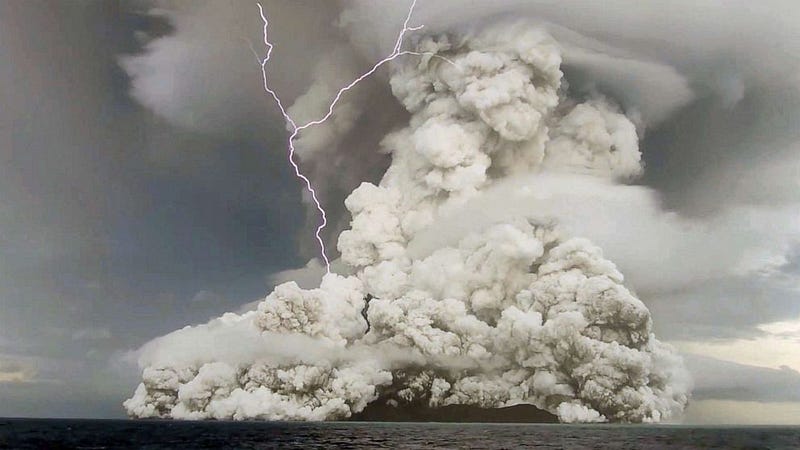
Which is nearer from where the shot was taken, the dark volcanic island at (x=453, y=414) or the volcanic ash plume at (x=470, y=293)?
the volcanic ash plume at (x=470, y=293)

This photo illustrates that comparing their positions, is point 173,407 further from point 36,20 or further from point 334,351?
point 36,20

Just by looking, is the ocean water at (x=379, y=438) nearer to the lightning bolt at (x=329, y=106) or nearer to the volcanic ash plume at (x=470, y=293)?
the volcanic ash plume at (x=470, y=293)

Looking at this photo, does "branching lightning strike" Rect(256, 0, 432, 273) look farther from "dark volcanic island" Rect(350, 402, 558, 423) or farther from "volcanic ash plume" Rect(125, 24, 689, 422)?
"dark volcanic island" Rect(350, 402, 558, 423)

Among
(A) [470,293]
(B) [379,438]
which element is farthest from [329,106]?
(B) [379,438]

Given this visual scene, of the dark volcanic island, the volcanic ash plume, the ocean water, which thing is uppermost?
the volcanic ash plume

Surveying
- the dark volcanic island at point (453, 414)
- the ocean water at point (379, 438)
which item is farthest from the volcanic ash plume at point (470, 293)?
Answer: the ocean water at point (379, 438)

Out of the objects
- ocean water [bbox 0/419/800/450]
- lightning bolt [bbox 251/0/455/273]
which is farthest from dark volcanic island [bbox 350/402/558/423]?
lightning bolt [bbox 251/0/455/273]

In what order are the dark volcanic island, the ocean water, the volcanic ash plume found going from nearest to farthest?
1. the ocean water
2. the volcanic ash plume
3. the dark volcanic island

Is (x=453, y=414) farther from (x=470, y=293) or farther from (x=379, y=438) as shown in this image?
(x=470, y=293)
